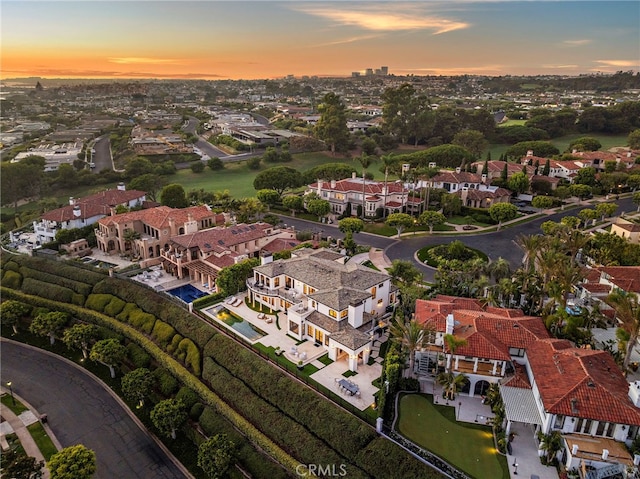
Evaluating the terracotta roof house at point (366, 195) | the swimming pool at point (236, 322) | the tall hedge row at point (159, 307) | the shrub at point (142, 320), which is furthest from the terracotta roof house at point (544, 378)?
the terracotta roof house at point (366, 195)

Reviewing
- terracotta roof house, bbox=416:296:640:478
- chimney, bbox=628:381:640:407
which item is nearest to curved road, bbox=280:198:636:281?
terracotta roof house, bbox=416:296:640:478

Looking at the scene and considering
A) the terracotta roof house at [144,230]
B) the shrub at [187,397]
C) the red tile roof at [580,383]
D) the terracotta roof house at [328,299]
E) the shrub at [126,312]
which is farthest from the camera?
the terracotta roof house at [144,230]

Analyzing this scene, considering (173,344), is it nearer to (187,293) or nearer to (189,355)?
(189,355)

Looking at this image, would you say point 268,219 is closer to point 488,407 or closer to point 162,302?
point 162,302

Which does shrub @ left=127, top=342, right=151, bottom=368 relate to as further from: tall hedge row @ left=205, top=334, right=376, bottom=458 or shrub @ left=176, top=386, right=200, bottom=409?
tall hedge row @ left=205, top=334, right=376, bottom=458

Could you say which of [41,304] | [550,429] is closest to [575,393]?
[550,429]

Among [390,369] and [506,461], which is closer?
[506,461]

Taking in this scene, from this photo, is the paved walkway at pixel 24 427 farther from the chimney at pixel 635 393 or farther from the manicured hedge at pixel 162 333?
the chimney at pixel 635 393
